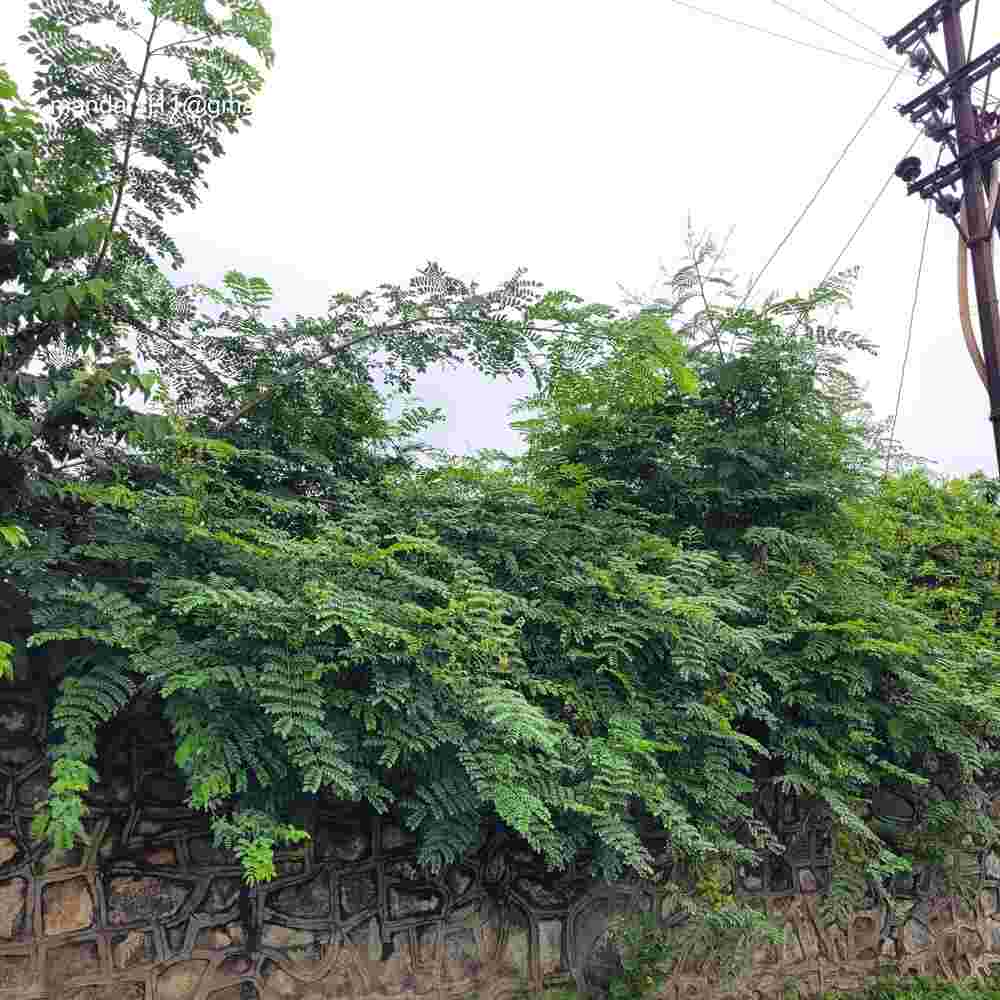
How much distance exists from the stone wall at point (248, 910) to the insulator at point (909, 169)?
225 inches

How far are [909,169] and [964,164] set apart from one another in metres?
0.38

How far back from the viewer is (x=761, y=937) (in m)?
3.65

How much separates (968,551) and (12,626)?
5817mm

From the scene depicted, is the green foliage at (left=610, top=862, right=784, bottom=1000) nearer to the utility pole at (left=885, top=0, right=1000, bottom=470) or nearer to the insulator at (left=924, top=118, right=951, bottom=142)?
the utility pole at (left=885, top=0, right=1000, bottom=470)

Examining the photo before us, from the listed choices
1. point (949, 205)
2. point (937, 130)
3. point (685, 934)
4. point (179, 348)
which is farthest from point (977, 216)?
point (179, 348)

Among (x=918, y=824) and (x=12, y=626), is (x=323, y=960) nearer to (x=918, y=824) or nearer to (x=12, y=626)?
(x=12, y=626)

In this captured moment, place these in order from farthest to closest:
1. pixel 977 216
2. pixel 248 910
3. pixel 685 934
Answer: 1. pixel 977 216
2. pixel 685 934
3. pixel 248 910

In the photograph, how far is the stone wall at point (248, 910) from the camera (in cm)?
257

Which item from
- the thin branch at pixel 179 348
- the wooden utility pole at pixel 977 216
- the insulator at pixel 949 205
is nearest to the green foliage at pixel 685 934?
the thin branch at pixel 179 348

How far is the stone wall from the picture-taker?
2.57m

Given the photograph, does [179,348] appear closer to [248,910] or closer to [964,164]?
[248,910]

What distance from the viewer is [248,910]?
110 inches

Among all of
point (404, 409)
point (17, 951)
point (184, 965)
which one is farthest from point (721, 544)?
point (17, 951)

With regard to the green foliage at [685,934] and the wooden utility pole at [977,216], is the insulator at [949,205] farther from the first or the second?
the green foliage at [685,934]
